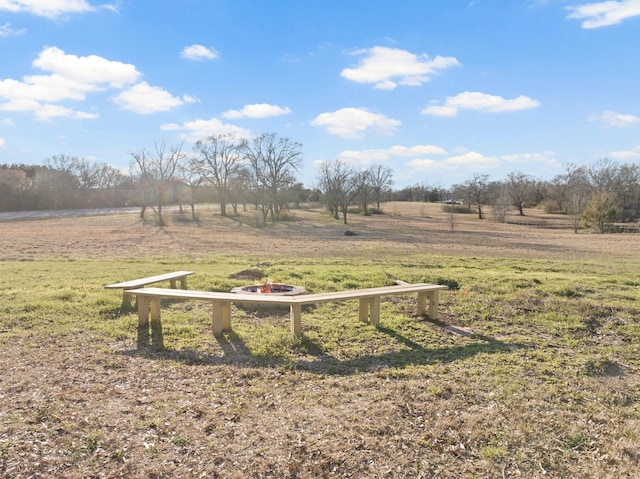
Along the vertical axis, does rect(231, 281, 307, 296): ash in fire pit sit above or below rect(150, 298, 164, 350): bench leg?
above

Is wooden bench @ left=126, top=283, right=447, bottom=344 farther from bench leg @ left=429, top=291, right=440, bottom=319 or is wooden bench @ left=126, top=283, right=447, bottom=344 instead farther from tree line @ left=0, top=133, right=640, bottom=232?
tree line @ left=0, top=133, right=640, bottom=232

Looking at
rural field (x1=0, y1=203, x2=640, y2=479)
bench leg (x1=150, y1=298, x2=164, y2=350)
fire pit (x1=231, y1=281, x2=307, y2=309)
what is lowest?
rural field (x1=0, y1=203, x2=640, y2=479)

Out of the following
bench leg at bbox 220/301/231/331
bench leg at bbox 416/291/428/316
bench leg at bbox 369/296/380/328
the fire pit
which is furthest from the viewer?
the fire pit

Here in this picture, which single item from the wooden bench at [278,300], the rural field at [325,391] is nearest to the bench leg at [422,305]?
the wooden bench at [278,300]

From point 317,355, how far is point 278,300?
3.26 ft

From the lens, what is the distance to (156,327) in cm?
658

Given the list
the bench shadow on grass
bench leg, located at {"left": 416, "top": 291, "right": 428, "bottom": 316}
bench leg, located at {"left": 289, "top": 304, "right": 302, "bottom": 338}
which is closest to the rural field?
the bench shadow on grass

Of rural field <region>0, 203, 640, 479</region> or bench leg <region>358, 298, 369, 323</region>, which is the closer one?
rural field <region>0, 203, 640, 479</region>

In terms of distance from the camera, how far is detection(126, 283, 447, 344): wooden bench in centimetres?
612

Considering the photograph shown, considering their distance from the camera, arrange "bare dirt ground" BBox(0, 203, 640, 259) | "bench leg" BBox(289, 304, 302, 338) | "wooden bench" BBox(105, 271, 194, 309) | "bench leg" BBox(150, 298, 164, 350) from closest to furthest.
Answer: "bench leg" BBox(150, 298, 164, 350)
"bench leg" BBox(289, 304, 302, 338)
"wooden bench" BBox(105, 271, 194, 309)
"bare dirt ground" BBox(0, 203, 640, 259)

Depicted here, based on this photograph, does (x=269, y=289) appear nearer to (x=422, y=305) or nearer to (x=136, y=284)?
(x=136, y=284)

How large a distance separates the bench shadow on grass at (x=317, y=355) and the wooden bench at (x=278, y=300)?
27 centimetres

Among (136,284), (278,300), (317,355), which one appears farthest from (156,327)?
(317,355)

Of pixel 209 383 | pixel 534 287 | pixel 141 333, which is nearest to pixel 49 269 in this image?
pixel 141 333
